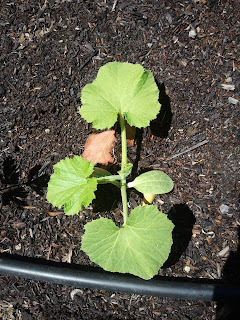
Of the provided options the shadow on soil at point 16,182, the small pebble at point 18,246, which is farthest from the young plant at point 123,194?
the small pebble at point 18,246

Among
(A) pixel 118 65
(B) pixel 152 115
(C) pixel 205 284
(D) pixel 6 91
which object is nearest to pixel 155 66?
(A) pixel 118 65

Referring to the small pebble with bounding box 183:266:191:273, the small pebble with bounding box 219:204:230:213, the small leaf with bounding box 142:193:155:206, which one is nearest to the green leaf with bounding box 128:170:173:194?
the small leaf with bounding box 142:193:155:206

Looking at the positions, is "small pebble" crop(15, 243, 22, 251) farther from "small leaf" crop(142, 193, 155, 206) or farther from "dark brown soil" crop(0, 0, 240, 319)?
"small leaf" crop(142, 193, 155, 206)

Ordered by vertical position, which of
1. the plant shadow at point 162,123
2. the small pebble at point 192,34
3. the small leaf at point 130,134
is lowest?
the small leaf at point 130,134

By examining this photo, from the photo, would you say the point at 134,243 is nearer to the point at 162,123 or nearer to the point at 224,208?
the point at 224,208

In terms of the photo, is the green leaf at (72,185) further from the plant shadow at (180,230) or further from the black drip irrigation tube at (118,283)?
the plant shadow at (180,230)

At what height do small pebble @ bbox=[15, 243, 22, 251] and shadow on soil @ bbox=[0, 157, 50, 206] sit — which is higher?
shadow on soil @ bbox=[0, 157, 50, 206]

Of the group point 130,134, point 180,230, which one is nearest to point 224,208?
point 180,230
